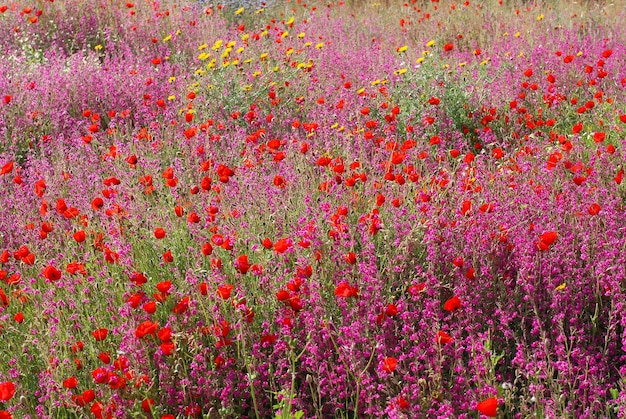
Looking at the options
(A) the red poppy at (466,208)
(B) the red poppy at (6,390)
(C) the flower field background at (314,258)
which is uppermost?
(A) the red poppy at (466,208)

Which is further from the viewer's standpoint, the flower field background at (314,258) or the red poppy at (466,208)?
the red poppy at (466,208)

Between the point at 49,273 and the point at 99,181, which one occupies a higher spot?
the point at 49,273

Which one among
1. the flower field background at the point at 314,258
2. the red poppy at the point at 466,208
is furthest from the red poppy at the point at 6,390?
the red poppy at the point at 466,208

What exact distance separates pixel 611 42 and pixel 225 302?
540 cm

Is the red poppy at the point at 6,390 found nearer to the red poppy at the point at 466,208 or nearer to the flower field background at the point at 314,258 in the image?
the flower field background at the point at 314,258

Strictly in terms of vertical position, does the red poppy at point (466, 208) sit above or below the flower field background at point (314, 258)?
above

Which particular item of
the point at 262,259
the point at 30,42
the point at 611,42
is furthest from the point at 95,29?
the point at 262,259

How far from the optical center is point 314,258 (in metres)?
2.61

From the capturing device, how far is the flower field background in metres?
2.23

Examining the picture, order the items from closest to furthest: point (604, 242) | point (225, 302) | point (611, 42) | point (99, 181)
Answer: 1. point (225, 302)
2. point (604, 242)
3. point (99, 181)
4. point (611, 42)

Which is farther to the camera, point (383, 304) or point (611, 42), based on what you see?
point (611, 42)

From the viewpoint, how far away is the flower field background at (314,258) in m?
2.23

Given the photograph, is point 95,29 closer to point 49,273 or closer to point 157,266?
point 157,266

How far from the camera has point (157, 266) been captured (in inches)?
116
